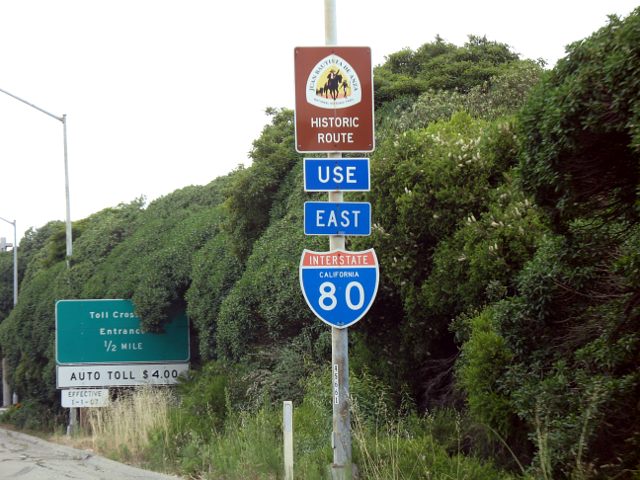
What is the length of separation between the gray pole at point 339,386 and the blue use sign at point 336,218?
120mm

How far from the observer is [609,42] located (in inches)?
285

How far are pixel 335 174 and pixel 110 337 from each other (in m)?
15.4

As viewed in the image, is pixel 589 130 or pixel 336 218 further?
pixel 336 218

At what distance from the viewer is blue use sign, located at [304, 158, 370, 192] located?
33.0 feet

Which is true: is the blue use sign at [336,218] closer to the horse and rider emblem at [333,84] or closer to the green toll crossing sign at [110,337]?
the horse and rider emblem at [333,84]

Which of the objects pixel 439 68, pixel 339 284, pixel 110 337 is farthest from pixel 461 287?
pixel 110 337

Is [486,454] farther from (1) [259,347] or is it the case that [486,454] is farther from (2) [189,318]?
(2) [189,318]

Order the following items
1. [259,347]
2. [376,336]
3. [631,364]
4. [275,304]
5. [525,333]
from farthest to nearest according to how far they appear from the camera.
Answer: [259,347] < [275,304] < [376,336] < [525,333] < [631,364]

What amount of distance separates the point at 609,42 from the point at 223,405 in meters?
13.7

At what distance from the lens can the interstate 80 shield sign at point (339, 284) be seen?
32.3 ft

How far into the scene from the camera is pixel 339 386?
9891 mm

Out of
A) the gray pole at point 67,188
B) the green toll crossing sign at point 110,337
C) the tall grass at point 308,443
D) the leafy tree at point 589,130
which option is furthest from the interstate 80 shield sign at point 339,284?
the gray pole at point 67,188

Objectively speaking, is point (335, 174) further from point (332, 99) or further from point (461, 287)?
point (461, 287)

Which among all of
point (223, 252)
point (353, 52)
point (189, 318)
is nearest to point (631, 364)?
point (353, 52)
